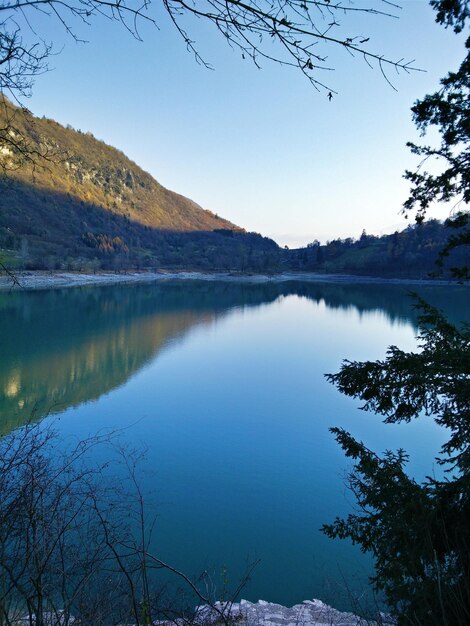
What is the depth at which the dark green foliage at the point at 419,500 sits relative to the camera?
6.49ft

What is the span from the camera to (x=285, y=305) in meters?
43.1

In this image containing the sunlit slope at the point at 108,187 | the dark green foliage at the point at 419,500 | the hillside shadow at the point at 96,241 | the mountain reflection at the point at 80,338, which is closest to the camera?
the dark green foliage at the point at 419,500

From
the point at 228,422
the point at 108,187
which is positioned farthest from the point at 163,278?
the point at 108,187

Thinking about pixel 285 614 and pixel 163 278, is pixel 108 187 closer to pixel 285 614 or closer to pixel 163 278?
pixel 163 278

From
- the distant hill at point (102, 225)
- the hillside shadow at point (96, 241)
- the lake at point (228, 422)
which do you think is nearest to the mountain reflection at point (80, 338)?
the lake at point (228, 422)

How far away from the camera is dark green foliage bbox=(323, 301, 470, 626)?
1979mm

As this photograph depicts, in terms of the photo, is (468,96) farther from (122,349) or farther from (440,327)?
(122,349)

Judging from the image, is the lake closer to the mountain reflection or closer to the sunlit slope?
the mountain reflection

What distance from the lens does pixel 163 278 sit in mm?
83875

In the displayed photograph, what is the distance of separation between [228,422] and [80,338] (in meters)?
13.5

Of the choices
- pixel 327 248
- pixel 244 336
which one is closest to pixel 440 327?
pixel 244 336

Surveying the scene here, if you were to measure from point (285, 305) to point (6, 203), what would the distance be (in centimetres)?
A: 7593

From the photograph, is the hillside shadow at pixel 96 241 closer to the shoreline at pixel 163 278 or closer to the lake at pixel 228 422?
the shoreline at pixel 163 278

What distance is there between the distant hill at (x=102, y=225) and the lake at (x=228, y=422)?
109ft
